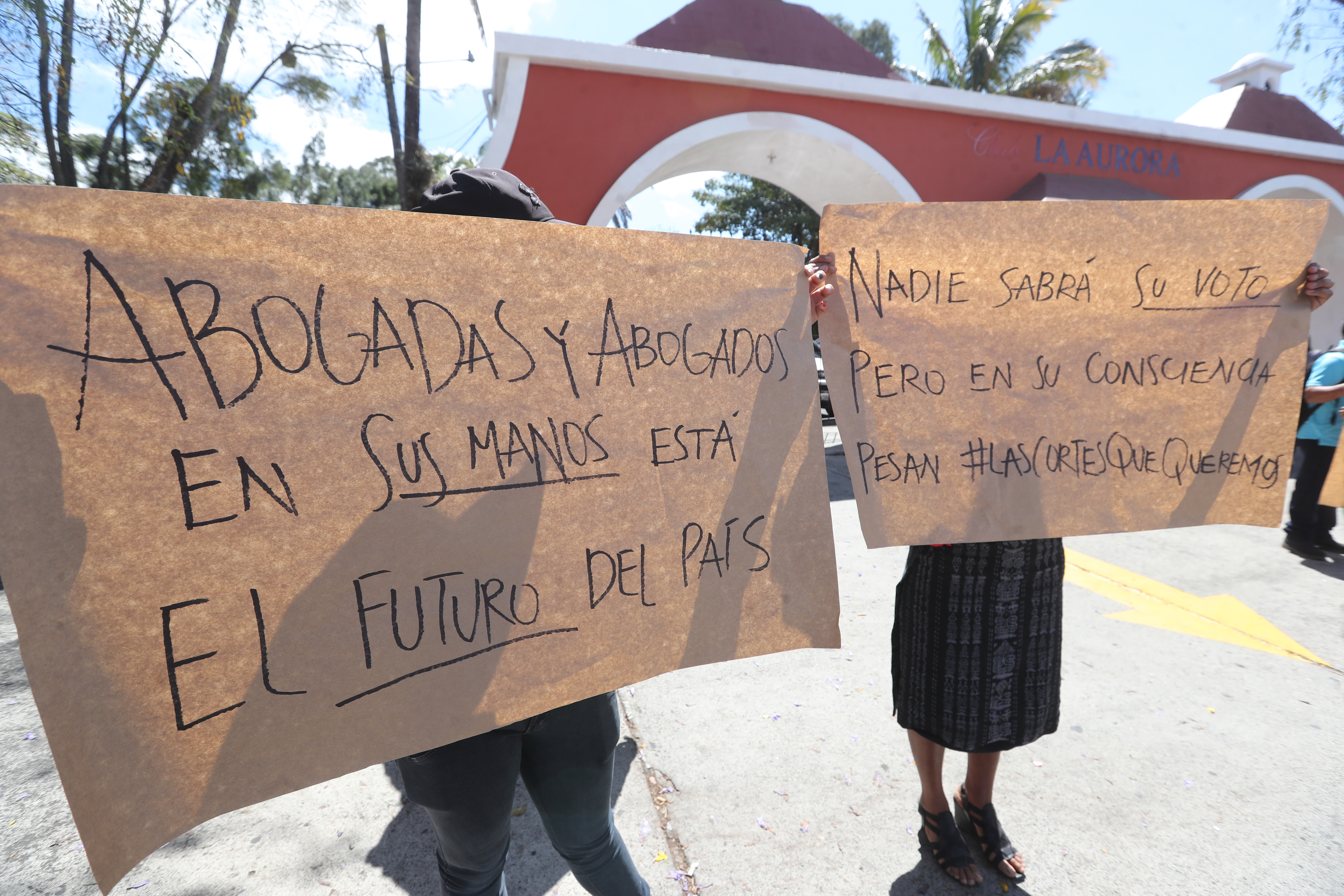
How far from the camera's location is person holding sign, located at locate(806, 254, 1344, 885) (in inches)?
64.0

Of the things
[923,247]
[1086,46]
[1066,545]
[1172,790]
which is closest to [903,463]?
[923,247]

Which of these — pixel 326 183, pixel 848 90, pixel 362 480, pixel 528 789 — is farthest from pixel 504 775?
pixel 326 183

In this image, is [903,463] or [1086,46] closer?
[903,463]

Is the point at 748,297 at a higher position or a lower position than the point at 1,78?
lower

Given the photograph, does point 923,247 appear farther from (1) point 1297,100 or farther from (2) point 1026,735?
(1) point 1297,100

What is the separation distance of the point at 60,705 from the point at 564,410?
0.78 m

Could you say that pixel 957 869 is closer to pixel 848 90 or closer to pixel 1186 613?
pixel 1186 613

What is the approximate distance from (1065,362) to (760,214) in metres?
20.1

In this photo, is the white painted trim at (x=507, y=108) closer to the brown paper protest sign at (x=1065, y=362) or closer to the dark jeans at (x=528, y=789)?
the brown paper protest sign at (x=1065, y=362)

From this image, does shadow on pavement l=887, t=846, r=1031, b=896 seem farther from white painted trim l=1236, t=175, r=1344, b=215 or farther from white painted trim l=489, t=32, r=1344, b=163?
white painted trim l=1236, t=175, r=1344, b=215

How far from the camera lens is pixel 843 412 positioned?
1.36 metres

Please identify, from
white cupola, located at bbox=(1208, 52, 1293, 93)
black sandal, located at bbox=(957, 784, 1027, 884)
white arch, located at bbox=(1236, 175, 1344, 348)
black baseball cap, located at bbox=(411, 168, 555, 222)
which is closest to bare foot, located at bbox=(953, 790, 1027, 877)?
black sandal, located at bbox=(957, 784, 1027, 884)

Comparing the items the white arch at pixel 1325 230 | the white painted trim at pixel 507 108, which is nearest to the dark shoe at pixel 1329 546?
the white arch at pixel 1325 230

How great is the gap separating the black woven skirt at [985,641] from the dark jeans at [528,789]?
883 millimetres
